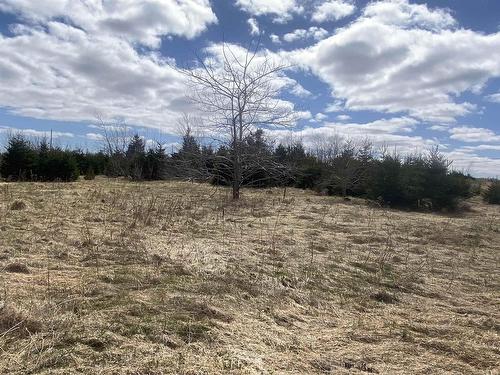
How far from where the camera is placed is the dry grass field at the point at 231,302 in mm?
2986

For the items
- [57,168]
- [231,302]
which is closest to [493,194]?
[231,302]

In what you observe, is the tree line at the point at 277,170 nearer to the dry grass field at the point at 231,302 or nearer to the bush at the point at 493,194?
the bush at the point at 493,194

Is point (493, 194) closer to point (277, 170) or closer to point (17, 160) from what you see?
point (277, 170)

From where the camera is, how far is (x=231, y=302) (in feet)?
13.7

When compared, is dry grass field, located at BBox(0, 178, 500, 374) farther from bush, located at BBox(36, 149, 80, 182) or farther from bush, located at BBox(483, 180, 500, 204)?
bush, located at BBox(36, 149, 80, 182)

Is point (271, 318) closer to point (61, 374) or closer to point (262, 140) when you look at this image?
point (61, 374)

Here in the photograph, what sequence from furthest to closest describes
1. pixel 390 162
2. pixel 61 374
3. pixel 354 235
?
pixel 390 162 → pixel 354 235 → pixel 61 374

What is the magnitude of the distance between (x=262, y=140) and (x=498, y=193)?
1229 centimetres

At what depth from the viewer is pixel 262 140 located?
1769 centimetres

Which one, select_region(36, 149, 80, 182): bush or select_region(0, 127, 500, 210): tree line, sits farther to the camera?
select_region(36, 149, 80, 182): bush

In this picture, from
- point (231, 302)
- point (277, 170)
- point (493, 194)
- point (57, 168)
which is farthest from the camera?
point (57, 168)

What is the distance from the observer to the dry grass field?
2.99m

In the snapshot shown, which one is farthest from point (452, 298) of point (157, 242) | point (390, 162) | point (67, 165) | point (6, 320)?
point (67, 165)

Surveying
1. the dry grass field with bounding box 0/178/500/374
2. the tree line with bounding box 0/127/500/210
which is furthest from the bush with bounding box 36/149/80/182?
the dry grass field with bounding box 0/178/500/374
